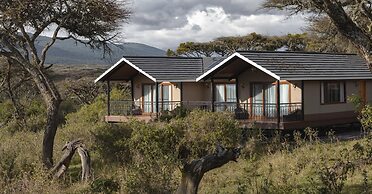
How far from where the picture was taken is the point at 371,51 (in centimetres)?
855

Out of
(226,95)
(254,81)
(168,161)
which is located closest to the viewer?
(168,161)

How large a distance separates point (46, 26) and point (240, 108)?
993cm

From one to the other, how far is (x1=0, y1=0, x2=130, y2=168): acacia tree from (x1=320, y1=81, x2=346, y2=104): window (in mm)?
10018

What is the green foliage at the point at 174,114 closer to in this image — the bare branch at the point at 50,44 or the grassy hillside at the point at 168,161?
the grassy hillside at the point at 168,161

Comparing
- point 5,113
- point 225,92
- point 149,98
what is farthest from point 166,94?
point 5,113

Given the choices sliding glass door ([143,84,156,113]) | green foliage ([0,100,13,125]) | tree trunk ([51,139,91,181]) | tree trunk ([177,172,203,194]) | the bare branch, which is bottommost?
tree trunk ([51,139,91,181])

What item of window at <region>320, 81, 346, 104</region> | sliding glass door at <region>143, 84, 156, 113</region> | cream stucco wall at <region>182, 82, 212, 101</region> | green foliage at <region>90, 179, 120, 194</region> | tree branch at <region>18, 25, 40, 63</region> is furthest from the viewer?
sliding glass door at <region>143, 84, 156, 113</region>

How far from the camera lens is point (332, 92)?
960 inches

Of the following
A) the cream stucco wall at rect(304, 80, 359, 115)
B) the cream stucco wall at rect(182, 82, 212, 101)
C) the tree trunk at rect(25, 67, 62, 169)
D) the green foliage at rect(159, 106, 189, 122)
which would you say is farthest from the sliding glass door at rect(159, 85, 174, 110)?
the tree trunk at rect(25, 67, 62, 169)

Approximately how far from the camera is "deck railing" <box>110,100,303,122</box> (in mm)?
22391

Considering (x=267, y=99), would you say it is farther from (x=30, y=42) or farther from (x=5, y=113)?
(x=5, y=113)

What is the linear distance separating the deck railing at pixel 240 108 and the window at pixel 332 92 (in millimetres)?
2007

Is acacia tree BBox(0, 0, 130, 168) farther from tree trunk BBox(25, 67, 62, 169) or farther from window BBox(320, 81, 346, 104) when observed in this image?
window BBox(320, 81, 346, 104)

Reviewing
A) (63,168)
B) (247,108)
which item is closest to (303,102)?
(247,108)
